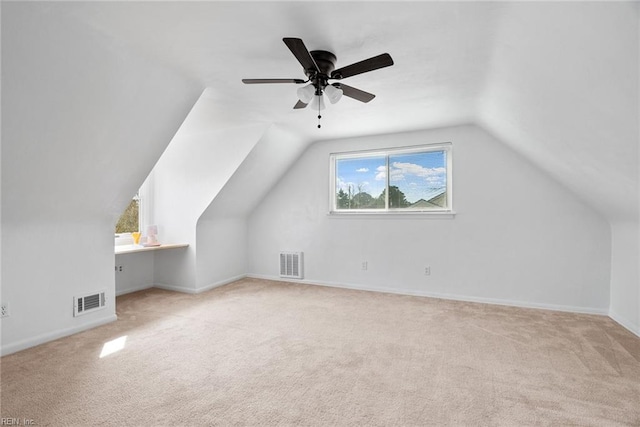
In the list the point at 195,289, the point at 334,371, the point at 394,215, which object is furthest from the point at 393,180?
the point at 195,289

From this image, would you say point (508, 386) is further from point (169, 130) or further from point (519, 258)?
point (169, 130)

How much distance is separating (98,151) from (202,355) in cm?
190

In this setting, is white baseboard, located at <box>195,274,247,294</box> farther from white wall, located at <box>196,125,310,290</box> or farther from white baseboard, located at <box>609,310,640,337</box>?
white baseboard, located at <box>609,310,640,337</box>

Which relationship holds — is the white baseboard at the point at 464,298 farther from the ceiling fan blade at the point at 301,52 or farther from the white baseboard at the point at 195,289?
the ceiling fan blade at the point at 301,52

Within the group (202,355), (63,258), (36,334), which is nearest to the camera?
(202,355)

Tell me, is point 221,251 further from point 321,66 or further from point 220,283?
point 321,66

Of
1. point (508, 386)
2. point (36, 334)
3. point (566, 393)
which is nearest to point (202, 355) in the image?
point (36, 334)

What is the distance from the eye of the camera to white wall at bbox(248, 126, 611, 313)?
3.64 m

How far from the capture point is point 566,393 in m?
2.02

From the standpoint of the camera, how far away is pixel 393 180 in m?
4.67

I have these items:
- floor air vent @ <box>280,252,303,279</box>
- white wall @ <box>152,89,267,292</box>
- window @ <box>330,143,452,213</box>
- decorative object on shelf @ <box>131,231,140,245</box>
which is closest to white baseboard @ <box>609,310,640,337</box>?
window @ <box>330,143,452,213</box>

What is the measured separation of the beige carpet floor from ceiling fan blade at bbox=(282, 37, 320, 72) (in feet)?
6.91

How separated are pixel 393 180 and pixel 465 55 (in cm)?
247

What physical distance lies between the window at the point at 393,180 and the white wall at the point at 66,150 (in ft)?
8.67
